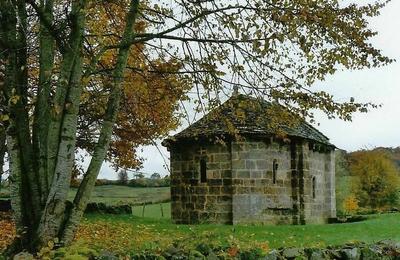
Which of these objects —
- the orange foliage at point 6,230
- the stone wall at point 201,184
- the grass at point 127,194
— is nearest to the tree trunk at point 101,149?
the orange foliage at point 6,230

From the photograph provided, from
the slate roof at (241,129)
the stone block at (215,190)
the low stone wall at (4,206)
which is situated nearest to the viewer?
the slate roof at (241,129)

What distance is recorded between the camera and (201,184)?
2384 cm

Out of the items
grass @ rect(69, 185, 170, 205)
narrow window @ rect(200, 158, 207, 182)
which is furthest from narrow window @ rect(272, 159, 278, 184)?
grass @ rect(69, 185, 170, 205)

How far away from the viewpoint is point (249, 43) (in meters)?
9.89

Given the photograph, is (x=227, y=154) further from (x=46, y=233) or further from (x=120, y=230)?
(x=46, y=233)

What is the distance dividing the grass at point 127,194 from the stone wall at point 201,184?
15.7 metres

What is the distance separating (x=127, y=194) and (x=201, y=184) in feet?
74.2

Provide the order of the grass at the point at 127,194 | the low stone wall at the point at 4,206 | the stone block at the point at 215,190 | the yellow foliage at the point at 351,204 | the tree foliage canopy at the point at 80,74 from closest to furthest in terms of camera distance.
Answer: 1. the tree foliage canopy at the point at 80,74
2. the stone block at the point at 215,190
3. the low stone wall at the point at 4,206
4. the yellow foliage at the point at 351,204
5. the grass at the point at 127,194

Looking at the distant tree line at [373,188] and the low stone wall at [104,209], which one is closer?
the low stone wall at [104,209]

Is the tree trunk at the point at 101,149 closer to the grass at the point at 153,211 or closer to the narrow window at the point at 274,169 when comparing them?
→ the narrow window at the point at 274,169

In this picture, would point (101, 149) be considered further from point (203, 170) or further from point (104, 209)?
point (104, 209)

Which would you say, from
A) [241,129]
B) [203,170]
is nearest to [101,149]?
[241,129]

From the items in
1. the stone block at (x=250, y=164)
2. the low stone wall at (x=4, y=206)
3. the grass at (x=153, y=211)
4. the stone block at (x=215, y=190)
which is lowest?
the grass at (x=153, y=211)

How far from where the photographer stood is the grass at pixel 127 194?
41562 mm
